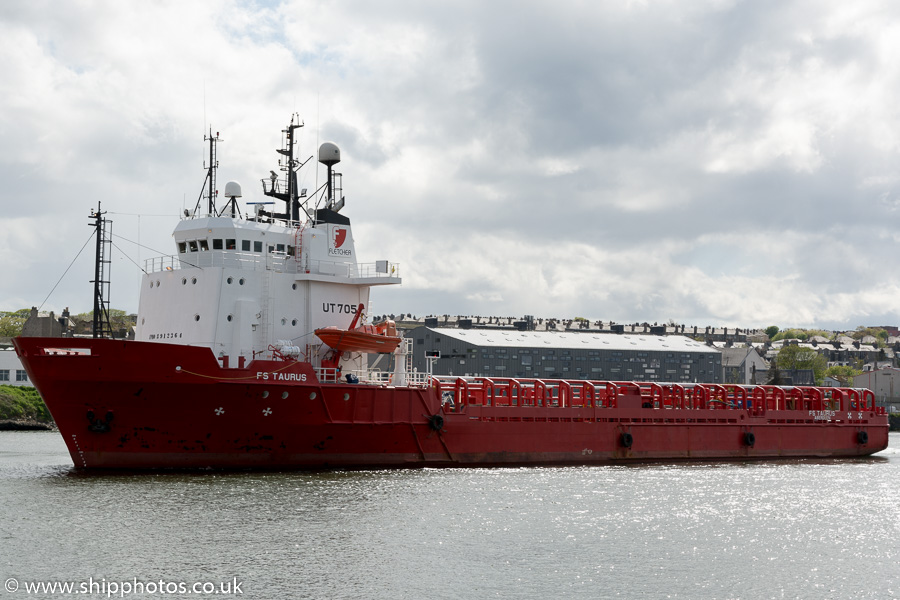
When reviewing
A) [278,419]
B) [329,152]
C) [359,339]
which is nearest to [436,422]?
[359,339]

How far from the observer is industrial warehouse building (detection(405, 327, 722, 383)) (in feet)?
240

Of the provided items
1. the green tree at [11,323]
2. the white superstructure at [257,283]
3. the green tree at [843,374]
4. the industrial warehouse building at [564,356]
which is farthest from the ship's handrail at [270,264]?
the green tree at [843,374]

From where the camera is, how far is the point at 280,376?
86.1 ft

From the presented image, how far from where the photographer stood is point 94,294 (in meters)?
39.2

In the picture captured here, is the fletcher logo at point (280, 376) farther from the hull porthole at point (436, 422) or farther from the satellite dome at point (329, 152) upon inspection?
the satellite dome at point (329, 152)

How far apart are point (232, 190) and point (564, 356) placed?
49010mm

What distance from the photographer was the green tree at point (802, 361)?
104m

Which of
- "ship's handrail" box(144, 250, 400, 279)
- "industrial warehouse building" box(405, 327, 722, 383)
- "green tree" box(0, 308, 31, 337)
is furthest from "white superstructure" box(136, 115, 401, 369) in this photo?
"green tree" box(0, 308, 31, 337)

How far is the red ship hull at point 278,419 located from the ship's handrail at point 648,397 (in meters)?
0.21

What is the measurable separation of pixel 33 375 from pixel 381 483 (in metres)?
9.30

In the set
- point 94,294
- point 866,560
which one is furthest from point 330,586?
point 94,294

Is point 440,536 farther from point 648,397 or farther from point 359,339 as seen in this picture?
point 648,397

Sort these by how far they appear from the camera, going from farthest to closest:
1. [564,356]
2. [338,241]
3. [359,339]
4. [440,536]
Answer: [564,356] < [338,241] < [359,339] < [440,536]

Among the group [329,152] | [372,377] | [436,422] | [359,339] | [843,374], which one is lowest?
[436,422]
